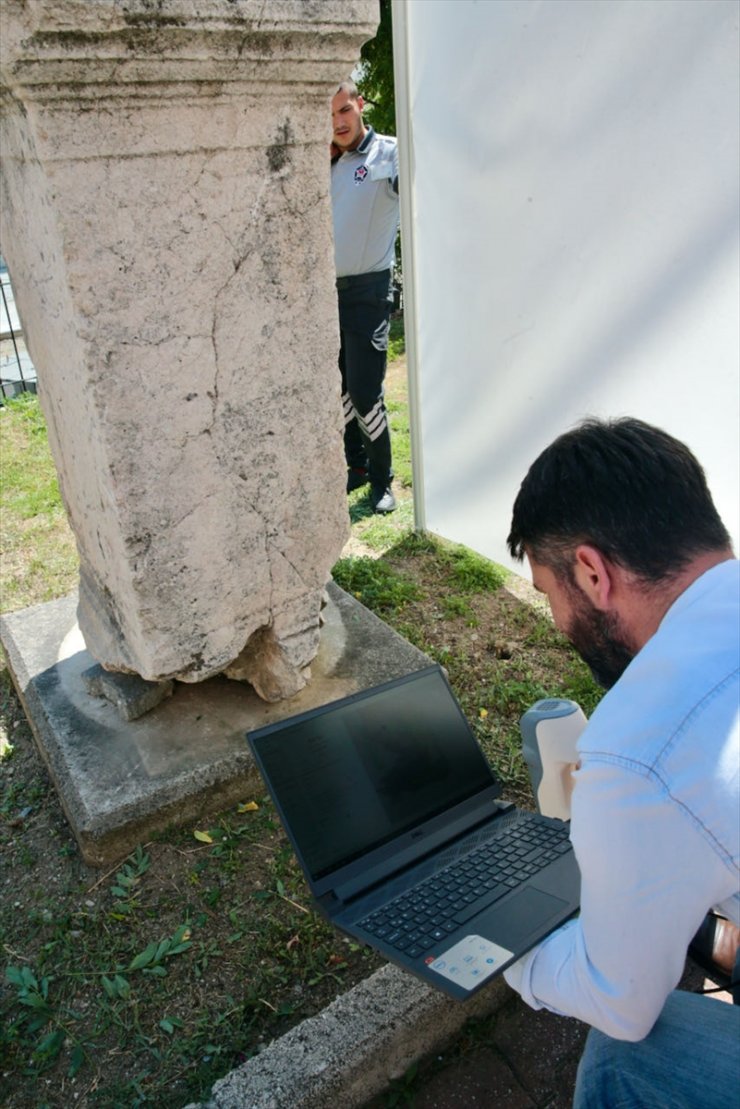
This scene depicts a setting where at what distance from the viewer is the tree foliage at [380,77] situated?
7891 millimetres

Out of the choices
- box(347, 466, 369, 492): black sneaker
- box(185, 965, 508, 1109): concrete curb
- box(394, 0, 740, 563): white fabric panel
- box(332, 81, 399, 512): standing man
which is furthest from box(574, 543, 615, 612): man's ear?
box(347, 466, 369, 492): black sneaker

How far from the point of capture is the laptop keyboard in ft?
5.02

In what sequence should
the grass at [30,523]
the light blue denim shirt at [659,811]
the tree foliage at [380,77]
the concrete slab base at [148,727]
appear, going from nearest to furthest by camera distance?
the light blue denim shirt at [659,811] → the concrete slab base at [148,727] → the grass at [30,523] → the tree foliage at [380,77]

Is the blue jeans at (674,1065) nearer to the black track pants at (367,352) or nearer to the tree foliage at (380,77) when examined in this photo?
the black track pants at (367,352)

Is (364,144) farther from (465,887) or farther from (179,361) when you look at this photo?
(465,887)

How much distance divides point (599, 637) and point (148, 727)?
150 cm

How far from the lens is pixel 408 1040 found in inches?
68.1

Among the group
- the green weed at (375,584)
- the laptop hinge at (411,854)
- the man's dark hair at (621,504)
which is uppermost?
the man's dark hair at (621,504)

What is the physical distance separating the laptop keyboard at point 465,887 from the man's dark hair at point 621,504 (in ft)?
2.07

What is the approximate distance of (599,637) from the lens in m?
1.45

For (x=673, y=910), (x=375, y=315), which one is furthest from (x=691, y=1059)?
(x=375, y=315)

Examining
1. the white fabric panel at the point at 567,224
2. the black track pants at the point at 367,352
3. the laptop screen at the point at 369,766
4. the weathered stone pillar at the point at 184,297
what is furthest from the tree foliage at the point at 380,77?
the laptop screen at the point at 369,766

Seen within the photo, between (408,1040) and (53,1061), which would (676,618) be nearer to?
(408,1040)

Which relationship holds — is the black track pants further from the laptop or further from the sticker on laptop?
the sticker on laptop
